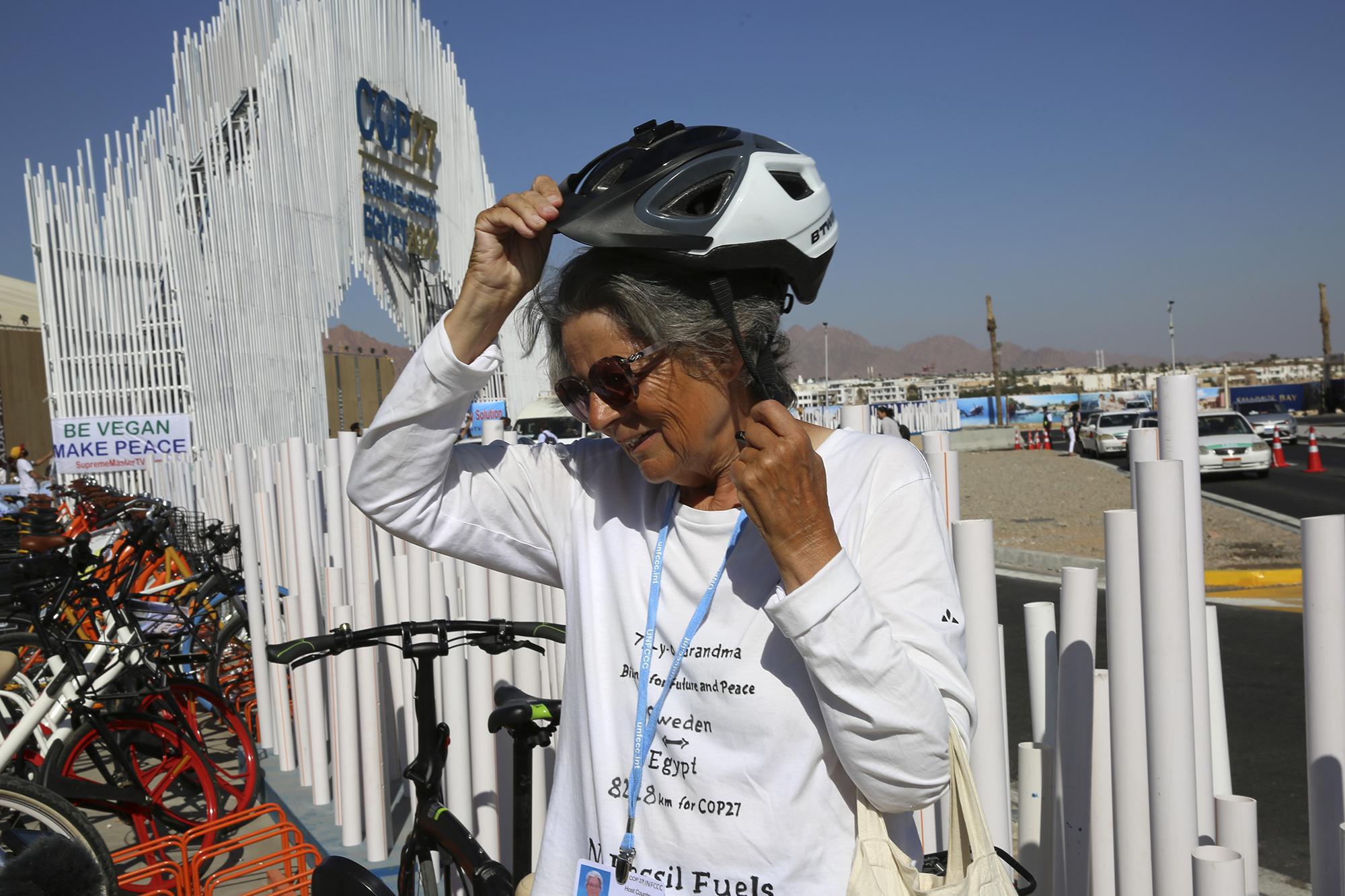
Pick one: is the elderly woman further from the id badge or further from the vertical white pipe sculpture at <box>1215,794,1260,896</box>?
the vertical white pipe sculpture at <box>1215,794,1260,896</box>

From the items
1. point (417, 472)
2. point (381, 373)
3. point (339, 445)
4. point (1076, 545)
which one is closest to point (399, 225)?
point (1076, 545)

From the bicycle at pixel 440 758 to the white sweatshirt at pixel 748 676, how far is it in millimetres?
850

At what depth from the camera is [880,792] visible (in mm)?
1400

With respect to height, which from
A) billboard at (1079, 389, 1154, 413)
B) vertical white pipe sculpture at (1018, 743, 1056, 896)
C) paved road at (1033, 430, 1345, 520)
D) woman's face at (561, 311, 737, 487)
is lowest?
paved road at (1033, 430, 1345, 520)

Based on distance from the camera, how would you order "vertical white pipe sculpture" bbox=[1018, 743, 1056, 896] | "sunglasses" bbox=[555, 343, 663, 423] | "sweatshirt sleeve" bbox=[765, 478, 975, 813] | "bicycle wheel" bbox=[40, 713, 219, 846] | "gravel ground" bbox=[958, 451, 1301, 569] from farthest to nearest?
"gravel ground" bbox=[958, 451, 1301, 569]
"bicycle wheel" bbox=[40, 713, 219, 846]
"vertical white pipe sculpture" bbox=[1018, 743, 1056, 896]
"sunglasses" bbox=[555, 343, 663, 423]
"sweatshirt sleeve" bbox=[765, 478, 975, 813]

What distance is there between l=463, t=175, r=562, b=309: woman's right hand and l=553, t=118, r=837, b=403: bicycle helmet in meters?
0.04

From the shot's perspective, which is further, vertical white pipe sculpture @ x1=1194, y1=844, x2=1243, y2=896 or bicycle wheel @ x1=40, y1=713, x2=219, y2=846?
bicycle wheel @ x1=40, y1=713, x2=219, y2=846

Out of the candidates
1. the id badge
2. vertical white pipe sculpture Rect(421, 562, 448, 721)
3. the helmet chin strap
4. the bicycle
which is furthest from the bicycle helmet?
vertical white pipe sculpture Rect(421, 562, 448, 721)

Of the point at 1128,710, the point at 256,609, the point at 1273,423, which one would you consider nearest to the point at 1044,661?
the point at 1128,710

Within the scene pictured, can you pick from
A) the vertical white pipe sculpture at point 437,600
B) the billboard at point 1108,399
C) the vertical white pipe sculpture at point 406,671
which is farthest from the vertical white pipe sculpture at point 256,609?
the billboard at point 1108,399

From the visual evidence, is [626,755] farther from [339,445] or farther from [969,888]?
[339,445]

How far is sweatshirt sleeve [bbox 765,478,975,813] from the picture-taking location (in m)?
1.33

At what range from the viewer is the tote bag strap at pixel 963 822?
4.60 ft

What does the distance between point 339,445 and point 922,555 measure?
325 cm
